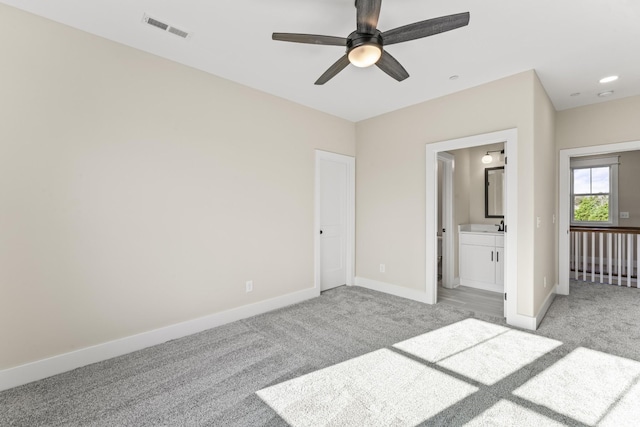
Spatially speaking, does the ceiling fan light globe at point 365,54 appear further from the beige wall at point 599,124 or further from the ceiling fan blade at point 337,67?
the beige wall at point 599,124

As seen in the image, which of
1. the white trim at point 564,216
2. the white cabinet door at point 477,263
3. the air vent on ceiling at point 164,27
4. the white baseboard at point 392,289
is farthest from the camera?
the white cabinet door at point 477,263

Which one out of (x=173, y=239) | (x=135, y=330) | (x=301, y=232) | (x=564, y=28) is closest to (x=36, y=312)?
(x=135, y=330)

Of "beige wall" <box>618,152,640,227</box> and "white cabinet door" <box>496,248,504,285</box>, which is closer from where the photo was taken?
"white cabinet door" <box>496,248,504,285</box>

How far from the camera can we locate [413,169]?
13.0ft

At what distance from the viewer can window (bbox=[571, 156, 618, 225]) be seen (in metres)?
5.62

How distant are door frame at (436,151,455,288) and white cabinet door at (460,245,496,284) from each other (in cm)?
24

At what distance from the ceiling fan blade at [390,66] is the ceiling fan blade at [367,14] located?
0.78 feet

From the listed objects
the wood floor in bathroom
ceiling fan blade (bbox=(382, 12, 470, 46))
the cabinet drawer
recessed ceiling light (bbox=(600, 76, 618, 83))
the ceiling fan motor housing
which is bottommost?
the wood floor in bathroom

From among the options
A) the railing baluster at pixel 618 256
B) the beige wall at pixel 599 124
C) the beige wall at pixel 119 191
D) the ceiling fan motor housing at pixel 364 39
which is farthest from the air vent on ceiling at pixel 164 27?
the railing baluster at pixel 618 256

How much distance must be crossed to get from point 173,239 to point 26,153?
122 cm

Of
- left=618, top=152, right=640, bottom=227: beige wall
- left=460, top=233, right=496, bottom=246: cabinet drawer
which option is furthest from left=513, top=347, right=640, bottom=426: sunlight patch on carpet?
left=618, top=152, right=640, bottom=227: beige wall

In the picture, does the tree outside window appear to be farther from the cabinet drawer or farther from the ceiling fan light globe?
the ceiling fan light globe

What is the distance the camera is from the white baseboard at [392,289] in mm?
3887

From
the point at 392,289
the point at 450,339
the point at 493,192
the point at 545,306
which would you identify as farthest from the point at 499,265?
the point at 450,339
